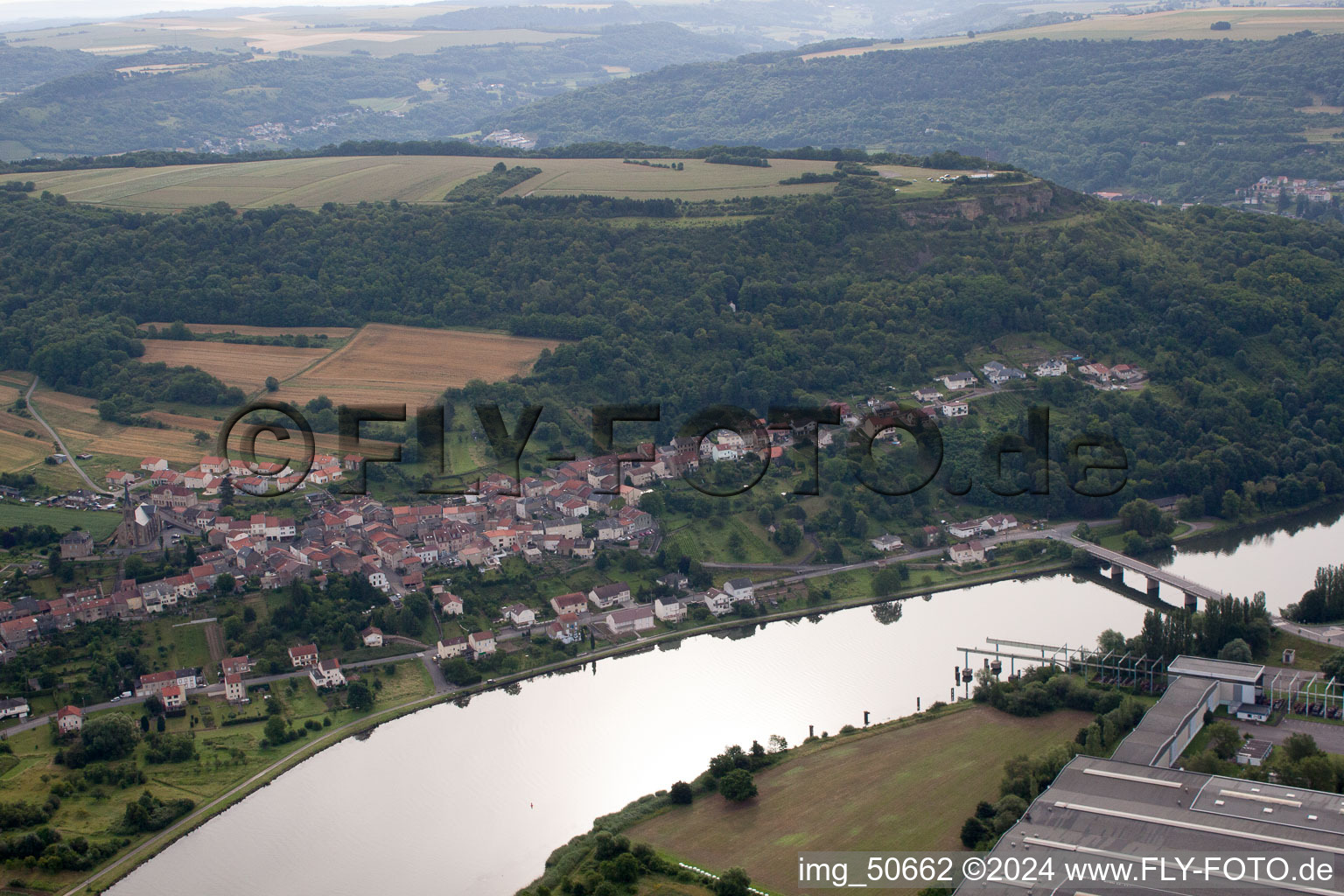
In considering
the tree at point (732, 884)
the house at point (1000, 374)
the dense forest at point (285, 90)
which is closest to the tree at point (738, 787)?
the tree at point (732, 884)

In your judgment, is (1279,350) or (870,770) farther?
(1279,350)

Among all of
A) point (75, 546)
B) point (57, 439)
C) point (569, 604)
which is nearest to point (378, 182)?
point (57, 439)

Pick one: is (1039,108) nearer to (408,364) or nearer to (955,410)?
(955,410)

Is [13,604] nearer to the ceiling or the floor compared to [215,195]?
nearer to the floor

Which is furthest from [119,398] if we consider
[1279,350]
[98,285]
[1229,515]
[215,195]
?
[1279,350]

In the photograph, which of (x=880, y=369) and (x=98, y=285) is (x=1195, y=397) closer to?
(x=880, y=369)

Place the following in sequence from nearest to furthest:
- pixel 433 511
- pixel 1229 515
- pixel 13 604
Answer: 1. pixel 13 604
2. pixel 433 511
3. pixel 1229 515

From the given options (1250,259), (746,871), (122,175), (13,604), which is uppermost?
(122,175)
